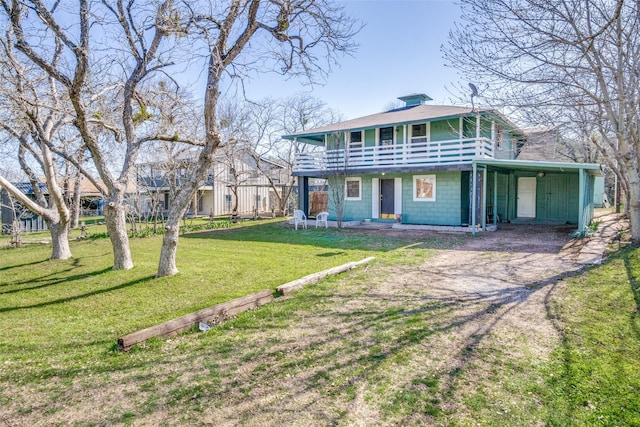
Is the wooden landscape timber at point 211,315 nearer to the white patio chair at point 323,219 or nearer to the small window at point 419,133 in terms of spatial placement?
the white patio chair at point 323,219

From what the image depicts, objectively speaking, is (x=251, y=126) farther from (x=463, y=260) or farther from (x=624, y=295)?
(x=624, y=295)

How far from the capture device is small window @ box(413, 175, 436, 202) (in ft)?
51.9

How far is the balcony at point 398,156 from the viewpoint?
14.4 m

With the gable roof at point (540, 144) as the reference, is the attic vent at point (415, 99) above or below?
above

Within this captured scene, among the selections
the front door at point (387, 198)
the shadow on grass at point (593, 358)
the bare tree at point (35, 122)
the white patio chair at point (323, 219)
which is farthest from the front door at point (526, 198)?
the bare tree at point (35, 122)

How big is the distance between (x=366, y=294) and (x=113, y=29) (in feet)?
23.8

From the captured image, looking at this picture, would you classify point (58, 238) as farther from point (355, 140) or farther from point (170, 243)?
point (355, 140)

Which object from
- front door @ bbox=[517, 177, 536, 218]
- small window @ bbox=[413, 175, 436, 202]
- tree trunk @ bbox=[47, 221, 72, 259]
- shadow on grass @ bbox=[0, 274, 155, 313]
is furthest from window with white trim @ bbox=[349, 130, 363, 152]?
shadow on grass @ bbox=[0, 274, 155, 313]

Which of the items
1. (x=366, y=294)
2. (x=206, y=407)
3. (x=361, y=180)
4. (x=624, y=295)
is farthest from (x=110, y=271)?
(x=361, y=180)

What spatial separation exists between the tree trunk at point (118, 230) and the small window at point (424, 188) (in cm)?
1192

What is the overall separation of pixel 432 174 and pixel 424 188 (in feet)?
2.32

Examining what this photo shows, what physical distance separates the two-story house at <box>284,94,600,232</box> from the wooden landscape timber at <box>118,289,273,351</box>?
35.1 feet

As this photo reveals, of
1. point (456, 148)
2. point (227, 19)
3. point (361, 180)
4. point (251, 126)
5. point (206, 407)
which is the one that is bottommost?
point (206, 407)

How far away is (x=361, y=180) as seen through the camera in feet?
58.4
